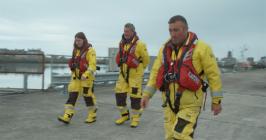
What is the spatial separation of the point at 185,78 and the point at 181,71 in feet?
0.35

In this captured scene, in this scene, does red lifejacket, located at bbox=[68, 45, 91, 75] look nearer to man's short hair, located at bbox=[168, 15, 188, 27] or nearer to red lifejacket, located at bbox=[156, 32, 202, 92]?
red lifejacket, located at bbox=[156, 32, 202, 92]

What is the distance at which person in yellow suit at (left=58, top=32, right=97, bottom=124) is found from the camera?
7684mm

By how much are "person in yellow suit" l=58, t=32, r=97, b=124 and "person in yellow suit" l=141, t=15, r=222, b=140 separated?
3.11m

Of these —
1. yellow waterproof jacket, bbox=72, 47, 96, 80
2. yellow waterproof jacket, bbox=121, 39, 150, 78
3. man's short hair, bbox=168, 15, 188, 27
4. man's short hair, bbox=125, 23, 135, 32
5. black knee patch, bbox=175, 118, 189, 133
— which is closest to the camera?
black knee patch, bbox=175, 118, 189, 133

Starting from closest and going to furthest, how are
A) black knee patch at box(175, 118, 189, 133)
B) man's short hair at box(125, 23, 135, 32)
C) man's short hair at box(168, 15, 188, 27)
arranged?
black knee patch at box(175, 118, 189, 133)
man's short hair at box(168, 15, 188, 27)
man's short hair at box(125, 23, 135, 32)

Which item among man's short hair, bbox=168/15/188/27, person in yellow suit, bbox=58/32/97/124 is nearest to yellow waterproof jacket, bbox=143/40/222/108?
man's short hair, bbox=168/15/188/27

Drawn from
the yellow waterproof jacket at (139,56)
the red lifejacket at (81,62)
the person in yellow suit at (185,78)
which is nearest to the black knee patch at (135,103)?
the yellow waterproof jacket at (139,56)

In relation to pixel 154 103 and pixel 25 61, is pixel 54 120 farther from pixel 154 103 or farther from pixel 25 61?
pixel 25 61

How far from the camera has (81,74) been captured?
7.78 meters

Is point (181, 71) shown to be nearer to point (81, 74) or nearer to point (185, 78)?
point (185, 78)

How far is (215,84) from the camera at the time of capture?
450cm

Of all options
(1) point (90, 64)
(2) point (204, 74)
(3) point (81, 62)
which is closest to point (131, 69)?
(1) point (90, 64)

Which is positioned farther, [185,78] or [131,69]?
[131,69]

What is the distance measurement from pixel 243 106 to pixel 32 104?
5.78m
